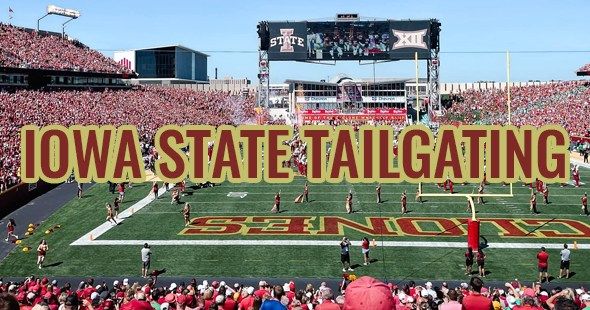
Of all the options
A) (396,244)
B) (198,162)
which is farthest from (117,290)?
(198,162)

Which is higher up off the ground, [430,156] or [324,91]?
[324,91]

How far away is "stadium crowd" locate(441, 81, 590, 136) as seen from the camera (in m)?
50.4

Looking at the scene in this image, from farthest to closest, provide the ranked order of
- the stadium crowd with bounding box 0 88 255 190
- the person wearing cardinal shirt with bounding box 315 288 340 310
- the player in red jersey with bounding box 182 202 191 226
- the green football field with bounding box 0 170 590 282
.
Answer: the stadium crowd with bounding box 0 88 255 190, the player in red jersey with bounding box 182 202 191 226, the green football field with bounding box 0 170 590 282, the person wearing cardinal shirt with bounding box 315 288 340 310

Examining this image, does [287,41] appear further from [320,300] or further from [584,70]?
[320,300]

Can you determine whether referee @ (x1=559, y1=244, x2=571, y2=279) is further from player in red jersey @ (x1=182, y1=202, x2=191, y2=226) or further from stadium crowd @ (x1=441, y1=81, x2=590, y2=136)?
stadium crowd @ (x1=441, y1=81, x2=590, y2=136)

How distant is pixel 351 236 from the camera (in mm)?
19500

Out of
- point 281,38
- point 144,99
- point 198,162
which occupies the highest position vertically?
point 281,38

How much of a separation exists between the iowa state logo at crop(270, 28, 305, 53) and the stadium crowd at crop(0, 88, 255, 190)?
31.0ft

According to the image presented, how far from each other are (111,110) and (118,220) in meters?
28.4

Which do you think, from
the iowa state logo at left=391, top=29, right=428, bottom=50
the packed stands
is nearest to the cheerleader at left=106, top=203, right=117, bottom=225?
the iowa state logo at left=391, top=29, right=428, bottom=50

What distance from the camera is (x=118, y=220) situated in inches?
856

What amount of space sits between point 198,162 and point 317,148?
293 inches

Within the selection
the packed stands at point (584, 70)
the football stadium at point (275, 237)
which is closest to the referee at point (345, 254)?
the football stadium at point (275, 237)

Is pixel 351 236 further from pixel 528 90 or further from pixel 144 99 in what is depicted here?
pixel 528 90
